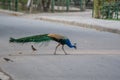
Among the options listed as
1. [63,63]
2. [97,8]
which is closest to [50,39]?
[63,63]

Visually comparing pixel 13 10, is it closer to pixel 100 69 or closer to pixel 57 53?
pixel 57 53

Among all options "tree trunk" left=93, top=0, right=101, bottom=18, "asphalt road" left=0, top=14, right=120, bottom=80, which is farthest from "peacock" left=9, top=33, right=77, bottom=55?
"tree trunk" left=93, top=0, right=101, bottom=18

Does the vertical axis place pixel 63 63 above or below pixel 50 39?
below

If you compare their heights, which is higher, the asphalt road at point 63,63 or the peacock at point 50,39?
the peacock at point 50,39

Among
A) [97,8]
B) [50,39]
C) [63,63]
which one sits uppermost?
[50,39]

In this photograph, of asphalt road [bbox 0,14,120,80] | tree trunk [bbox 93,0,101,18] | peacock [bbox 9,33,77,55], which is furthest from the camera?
tree trunk [bbox 93,0,101,18]

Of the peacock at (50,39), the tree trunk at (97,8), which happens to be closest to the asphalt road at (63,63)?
the peacock at (50,39)

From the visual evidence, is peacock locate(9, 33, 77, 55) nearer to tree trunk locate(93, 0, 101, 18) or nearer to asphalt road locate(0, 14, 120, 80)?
asphalt road locate(0, 14, 120, 80)

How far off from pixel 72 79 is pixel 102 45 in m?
7.17

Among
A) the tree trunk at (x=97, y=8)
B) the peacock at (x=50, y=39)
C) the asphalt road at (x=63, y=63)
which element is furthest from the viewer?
the tree trunk at (x=97, y=8)

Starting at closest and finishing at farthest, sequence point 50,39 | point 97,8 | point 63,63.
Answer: point 63,63
point 50,39
point 97,8

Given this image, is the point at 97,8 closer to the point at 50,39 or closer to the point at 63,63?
the point at 50,39

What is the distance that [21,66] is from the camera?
469 inches

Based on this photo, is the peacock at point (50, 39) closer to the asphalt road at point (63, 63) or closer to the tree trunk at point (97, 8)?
the asphalt road at point (63, 63)
